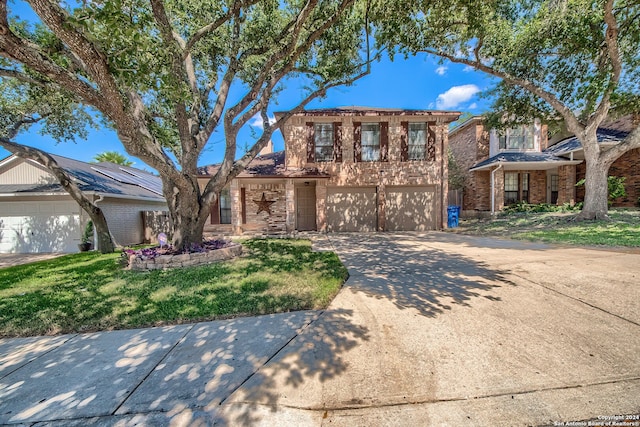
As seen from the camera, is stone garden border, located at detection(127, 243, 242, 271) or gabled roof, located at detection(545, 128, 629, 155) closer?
stone garden border, located at detection(127, 243, 242, 271)

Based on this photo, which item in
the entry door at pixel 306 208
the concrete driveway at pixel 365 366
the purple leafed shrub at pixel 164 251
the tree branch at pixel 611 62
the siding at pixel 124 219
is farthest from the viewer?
the entry door at pixel 306 208

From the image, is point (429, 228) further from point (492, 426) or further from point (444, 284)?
point (492, 426)

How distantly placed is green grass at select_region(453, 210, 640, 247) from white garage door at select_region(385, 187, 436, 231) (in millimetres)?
1567

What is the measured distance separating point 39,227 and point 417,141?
17236mm

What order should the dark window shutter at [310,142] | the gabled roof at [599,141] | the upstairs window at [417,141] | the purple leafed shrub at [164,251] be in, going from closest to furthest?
the purple leafed shrub at [164,251] < the dark window shutter at [310,142] < the upstairs window at [417,141] < the gabled roof at [599,141]

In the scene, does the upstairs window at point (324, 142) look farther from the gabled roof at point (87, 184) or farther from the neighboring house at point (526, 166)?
the neighboring house at point (526, 166)

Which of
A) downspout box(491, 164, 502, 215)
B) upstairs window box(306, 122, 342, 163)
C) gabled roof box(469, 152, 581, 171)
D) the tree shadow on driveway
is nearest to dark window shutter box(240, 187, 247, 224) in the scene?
upstairs window box(306, 122, 342, 163)

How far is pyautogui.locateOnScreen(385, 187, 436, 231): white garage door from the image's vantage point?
12.2 m

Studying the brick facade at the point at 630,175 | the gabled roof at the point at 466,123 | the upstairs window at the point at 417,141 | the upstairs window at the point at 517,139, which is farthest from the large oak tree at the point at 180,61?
the brick facade at the point at 630,175

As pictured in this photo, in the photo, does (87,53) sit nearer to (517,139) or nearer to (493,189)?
(493,189)

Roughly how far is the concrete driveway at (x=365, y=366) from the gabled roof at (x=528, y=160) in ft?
39.3

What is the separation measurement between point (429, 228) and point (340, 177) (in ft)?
17.0

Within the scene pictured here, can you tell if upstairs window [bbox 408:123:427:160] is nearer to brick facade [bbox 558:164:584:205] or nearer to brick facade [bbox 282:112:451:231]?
brick facade [bbox 282:112:451:231]

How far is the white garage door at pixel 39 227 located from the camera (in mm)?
10188
